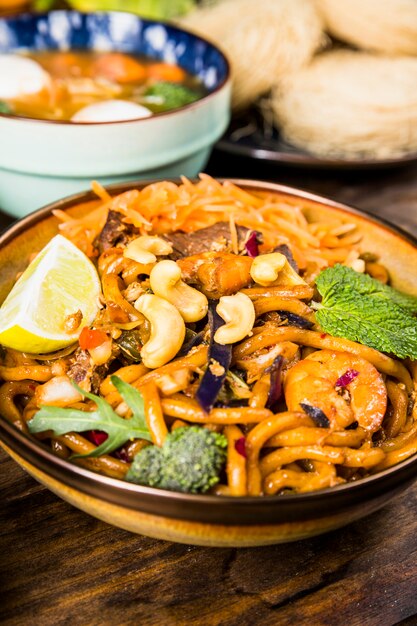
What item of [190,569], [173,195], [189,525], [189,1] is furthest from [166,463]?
[189,1]

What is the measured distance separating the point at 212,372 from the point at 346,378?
1.24 feet

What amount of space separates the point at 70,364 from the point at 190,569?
0.65 m

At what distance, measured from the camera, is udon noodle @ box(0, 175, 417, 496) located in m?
1.67

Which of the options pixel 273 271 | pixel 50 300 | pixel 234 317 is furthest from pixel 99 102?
pixel 234 317

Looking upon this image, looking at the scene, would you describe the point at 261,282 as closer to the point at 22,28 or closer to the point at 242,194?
the point at 242,194

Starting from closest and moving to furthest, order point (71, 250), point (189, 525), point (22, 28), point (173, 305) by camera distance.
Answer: point (189, 525) < point (173, 305) < point (71, 250) < point (22, 28)

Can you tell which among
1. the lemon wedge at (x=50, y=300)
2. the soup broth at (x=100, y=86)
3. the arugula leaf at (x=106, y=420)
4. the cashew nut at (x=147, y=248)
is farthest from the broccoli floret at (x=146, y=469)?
the soup broth at (x=100, y=86)

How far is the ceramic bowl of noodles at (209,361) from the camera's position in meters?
1.52

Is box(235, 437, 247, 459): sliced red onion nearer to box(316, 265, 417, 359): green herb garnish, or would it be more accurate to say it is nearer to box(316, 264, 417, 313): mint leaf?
box(316, 265, 417, 359): green herb garnish

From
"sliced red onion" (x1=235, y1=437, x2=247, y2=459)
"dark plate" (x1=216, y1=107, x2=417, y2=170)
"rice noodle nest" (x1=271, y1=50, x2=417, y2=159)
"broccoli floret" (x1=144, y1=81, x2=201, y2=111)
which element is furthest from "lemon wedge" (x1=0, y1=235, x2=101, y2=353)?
"rice noodle nest" (x1=271, y1=50, x2=417, y2=159)

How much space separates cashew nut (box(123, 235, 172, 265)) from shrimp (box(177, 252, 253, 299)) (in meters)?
0.07

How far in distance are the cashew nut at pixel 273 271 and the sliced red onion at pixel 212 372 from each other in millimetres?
169

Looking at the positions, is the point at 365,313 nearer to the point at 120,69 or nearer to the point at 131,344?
the point at 131,344

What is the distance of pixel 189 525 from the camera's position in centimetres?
147
